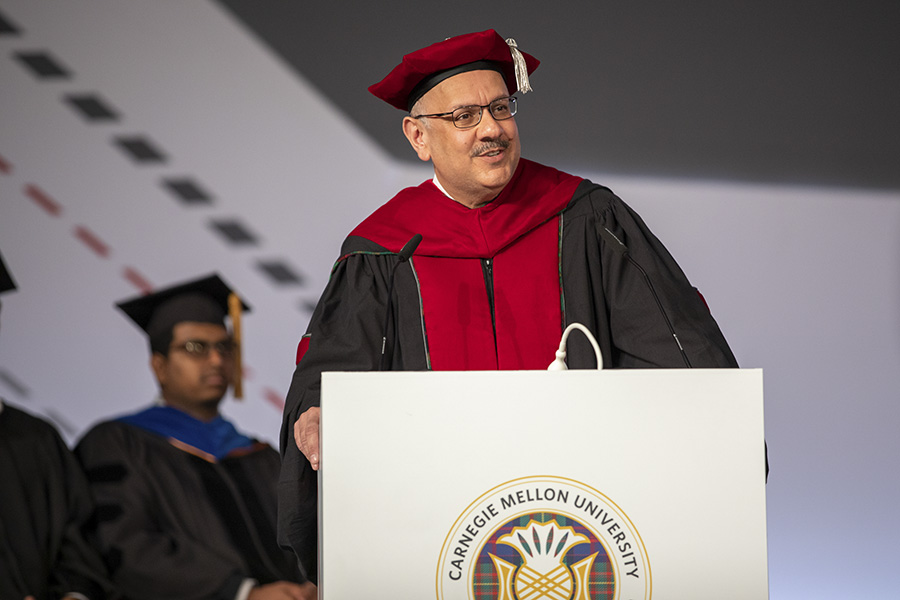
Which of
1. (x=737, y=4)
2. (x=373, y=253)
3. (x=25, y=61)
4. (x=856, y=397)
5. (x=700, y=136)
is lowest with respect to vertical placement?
(x=856, y=397)

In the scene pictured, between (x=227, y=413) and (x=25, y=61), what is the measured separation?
6.38 ft

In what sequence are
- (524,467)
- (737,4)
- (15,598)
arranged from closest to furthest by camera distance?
(524,467), (15,598), (737,4)

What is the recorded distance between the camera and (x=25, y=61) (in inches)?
187

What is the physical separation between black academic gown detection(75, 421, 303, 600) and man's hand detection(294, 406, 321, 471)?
262 cm

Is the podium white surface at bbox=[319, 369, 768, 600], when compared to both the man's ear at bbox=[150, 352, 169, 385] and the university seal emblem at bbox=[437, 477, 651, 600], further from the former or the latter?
the man's ear at bbox=[150, 352, 169, 385]

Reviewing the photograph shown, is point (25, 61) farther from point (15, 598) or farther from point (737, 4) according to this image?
point (737, 4)

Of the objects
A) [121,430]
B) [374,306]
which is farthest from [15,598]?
[374,306]

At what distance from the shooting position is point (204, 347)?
15.6ft

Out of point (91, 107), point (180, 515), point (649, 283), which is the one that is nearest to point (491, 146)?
point (649, 283)

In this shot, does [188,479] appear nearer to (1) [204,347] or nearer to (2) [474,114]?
(1) [204,347]

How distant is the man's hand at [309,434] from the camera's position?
5.96 ft

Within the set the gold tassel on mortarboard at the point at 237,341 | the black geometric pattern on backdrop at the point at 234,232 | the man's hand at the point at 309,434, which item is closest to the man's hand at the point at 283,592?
the gold tassel on mortarboard at the point at 237,341

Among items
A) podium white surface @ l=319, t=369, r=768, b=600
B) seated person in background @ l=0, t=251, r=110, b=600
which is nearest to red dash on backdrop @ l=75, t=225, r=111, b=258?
seated person in background @ l=0, t=251, r=110, b=600

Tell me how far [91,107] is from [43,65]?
308 mm
